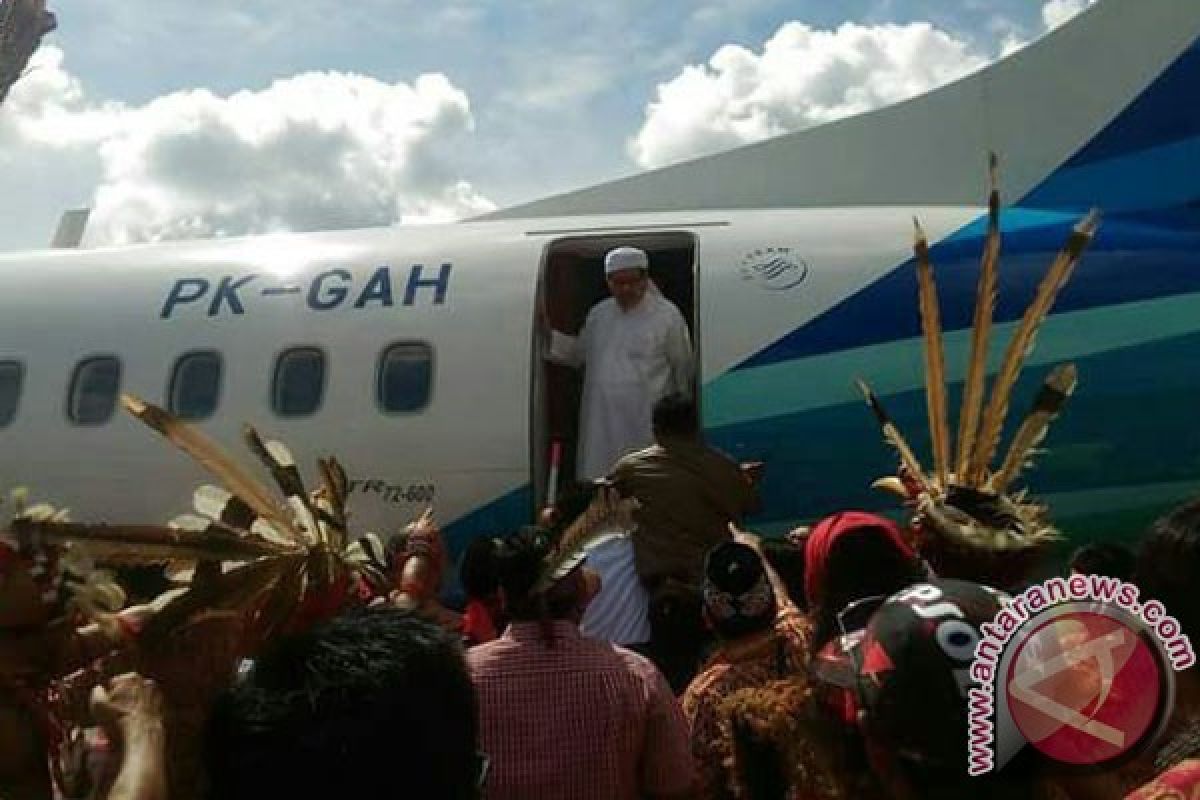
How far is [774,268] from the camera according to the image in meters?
8.17

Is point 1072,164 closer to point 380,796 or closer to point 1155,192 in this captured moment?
point 1155,192

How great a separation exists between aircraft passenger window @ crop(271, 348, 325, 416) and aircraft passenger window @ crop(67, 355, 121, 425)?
3.92 ft

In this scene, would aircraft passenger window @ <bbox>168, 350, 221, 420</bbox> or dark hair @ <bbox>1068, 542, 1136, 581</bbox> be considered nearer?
dark hair @ <bbox>1068, 542, 1136, 581</bbox>

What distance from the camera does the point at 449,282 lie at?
28.4 ft

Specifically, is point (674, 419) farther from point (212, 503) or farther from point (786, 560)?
point (212, 503)

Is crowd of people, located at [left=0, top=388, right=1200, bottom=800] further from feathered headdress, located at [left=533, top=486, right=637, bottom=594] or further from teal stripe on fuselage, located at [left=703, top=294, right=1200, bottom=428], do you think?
teal stripe on fuselage, located at [left=703, top=294, right=1200, bottom=428]

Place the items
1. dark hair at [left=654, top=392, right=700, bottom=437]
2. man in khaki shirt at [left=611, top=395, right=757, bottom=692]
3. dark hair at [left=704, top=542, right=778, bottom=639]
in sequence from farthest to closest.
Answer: dark hair at [left=654, top=392, right=700, bottom=437] → man in khaki shirt at [left=611, top=395, right=757, bottom=692] → dark hair at [left=704, top=542, right=778, bottom=639]

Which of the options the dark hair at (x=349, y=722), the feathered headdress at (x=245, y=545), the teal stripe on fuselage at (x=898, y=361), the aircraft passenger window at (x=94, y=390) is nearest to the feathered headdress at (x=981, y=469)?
the feathered headdress at (x=245, y=545)

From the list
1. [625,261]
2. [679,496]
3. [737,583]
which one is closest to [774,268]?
[625,261]

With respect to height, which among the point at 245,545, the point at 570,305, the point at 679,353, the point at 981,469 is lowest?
the point at 245,545

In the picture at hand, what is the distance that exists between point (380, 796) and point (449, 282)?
7015 millimetres

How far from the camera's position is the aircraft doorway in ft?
26.7

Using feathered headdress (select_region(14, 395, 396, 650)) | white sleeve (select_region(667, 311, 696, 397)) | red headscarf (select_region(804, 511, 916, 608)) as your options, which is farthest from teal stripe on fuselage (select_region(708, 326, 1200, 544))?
feathered headdress (select_region(14, 395, 396, 650))

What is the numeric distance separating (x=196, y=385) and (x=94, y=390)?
80cm
